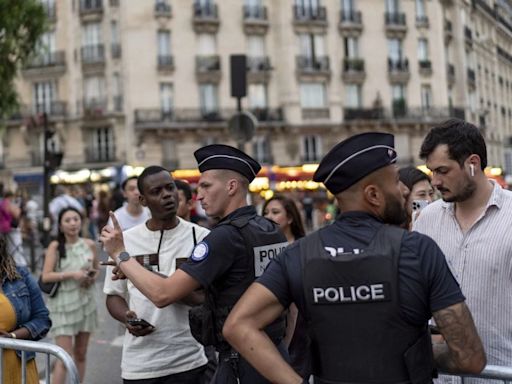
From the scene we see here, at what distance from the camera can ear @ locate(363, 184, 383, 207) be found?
268cm

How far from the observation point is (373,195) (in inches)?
106

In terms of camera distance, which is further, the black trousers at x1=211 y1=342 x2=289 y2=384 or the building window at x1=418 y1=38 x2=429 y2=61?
the building window at x1=418 y1=38 x2=429 y2=61

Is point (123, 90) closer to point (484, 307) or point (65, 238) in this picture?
point (65, 238)

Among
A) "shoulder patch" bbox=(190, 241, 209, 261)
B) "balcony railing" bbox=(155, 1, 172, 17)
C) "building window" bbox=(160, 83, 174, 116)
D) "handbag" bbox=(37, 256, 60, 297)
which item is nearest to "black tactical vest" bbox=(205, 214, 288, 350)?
"shoulder patch" bbox=(190, 241, 209, 261)

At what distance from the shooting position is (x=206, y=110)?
150ft

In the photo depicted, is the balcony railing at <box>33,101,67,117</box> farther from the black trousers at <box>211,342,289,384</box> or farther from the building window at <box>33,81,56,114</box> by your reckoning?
the black trousers at <box>211,342,289,384</box>

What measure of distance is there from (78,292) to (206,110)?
3914 cm

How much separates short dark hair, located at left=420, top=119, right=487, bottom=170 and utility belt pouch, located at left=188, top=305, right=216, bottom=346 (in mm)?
1245

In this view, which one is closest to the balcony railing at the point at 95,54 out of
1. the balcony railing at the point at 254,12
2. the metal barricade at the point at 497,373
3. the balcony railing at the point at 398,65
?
the balcony railing at the point at 254,12

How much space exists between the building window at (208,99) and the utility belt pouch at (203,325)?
42.3 metres

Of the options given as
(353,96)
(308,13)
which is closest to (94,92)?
(308,13)

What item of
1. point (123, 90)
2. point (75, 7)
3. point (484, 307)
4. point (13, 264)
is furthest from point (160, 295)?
point (75, 7)

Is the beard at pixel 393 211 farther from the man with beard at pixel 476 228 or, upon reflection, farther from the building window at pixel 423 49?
the building window at pixel 423 49

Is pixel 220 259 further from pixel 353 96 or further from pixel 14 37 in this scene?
pixel 353 96
